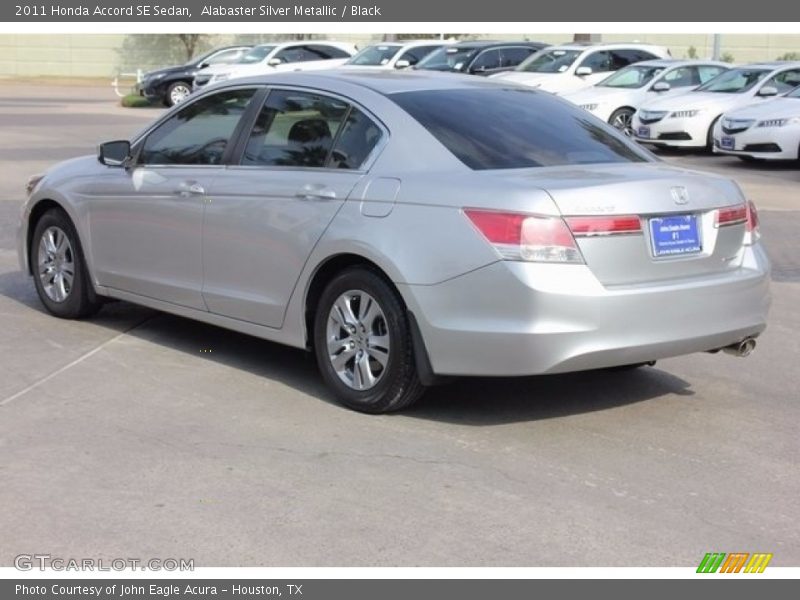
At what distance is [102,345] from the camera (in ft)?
26.2

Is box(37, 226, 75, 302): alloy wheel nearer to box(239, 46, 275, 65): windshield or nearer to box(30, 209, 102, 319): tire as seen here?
box(30, 209, 102, 319): tire

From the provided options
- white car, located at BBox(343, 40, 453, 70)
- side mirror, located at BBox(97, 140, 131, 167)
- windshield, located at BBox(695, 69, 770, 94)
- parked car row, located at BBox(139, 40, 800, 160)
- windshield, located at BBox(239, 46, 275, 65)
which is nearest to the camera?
side mirror, located at BBox(97, 140, 131, 167)

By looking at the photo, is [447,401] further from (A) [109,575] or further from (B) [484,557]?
(A) [109,575]

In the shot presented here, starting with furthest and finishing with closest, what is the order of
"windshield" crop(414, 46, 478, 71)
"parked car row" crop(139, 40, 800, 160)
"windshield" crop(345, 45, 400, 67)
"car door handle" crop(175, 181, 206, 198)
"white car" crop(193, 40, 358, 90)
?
"white car" crop(193, 40, 358, 90)
"windshield" crop(345, 45, 400, 67)
"windshield" crop(414, 46, 478, 71)
"parked car row" crop(139, 40, 800, 160)
"car door handle" crop(175, 181, 206, 198)

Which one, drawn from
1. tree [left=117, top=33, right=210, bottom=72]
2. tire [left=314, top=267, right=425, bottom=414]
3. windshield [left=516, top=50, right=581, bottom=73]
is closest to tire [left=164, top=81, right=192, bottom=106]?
windshield [left=516, top=50, right=581, bottom=73]

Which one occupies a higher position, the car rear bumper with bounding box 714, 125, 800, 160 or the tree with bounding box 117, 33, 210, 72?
the car rear bumper with bounding box 714, 125, 800, 160

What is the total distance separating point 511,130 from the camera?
22.3 ft

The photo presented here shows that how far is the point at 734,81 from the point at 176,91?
16921 mm

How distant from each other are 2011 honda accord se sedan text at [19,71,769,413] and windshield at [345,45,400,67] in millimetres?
22777

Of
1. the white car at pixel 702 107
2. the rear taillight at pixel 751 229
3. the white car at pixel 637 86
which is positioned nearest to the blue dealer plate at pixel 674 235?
the rear taillight at pixel 751 229

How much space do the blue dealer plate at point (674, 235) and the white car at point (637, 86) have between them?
1693 cm

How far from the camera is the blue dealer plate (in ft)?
20.1

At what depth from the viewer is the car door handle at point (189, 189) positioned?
24.3 feet

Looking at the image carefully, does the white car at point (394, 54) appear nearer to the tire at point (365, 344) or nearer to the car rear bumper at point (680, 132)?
the car rear bumper at point (680, 132)
